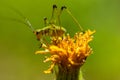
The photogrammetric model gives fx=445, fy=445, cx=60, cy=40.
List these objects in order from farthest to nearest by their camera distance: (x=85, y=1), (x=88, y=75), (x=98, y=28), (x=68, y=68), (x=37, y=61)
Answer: (x=85, y=1) → (x=98, y=28) → (x=37, y=61) → (x=88, y=75) → (x=68, y=68)

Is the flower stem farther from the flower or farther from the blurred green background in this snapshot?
the blurred green background

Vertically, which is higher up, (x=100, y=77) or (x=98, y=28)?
(x=98, y=28)

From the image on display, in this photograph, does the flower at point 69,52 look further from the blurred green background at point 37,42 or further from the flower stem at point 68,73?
the blurred green background at point 37,42

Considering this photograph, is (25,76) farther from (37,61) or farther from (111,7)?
(111,7)

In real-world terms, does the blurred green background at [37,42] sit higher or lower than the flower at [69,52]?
higher

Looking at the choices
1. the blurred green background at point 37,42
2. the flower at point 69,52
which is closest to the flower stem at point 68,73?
the flower at point 69,52

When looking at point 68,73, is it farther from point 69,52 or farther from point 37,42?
point 37,42

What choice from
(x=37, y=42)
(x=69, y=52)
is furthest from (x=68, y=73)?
(x=37, y=42)

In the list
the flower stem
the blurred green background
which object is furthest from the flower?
the blurred green background

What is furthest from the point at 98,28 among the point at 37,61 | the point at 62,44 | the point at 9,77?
the point at 62,44
